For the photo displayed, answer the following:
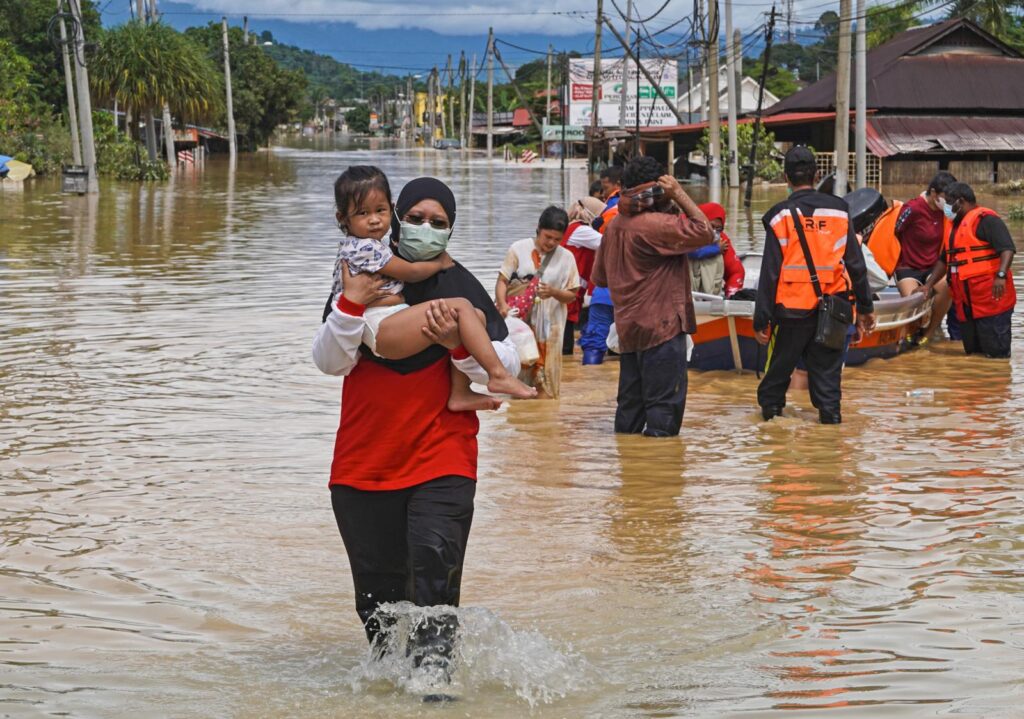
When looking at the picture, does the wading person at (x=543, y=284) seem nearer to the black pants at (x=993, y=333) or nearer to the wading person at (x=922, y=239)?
the wading person at (x=922, y=239)

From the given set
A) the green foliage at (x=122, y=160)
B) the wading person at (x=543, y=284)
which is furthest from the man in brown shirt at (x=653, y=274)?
the green foliage at (x=122, y=160)

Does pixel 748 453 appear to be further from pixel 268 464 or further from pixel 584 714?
pixel 584 714

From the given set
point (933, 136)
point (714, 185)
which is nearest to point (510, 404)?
→ point (714, 185)

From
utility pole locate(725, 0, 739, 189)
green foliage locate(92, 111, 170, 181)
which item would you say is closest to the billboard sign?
green foliage locate(92, 111, 170, 181)

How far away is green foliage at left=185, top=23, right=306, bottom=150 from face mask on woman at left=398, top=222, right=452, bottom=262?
93.6 metres

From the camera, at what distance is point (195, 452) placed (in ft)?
30.2

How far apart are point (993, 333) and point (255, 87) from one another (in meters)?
89.6

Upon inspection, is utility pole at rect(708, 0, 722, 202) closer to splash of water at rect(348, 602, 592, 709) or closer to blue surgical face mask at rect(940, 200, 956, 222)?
blue surgical face mask at rect(940, 200, 956, 222)

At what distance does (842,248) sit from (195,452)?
424 centimetres

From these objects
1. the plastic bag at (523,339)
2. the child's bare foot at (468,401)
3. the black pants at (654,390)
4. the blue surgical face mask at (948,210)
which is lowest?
the black pants at (654,390)

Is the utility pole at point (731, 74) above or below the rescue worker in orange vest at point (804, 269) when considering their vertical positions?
above

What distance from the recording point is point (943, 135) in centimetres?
5122

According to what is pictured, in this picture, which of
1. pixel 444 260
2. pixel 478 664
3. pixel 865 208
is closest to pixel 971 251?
pixel 865 208

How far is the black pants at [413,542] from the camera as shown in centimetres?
471
